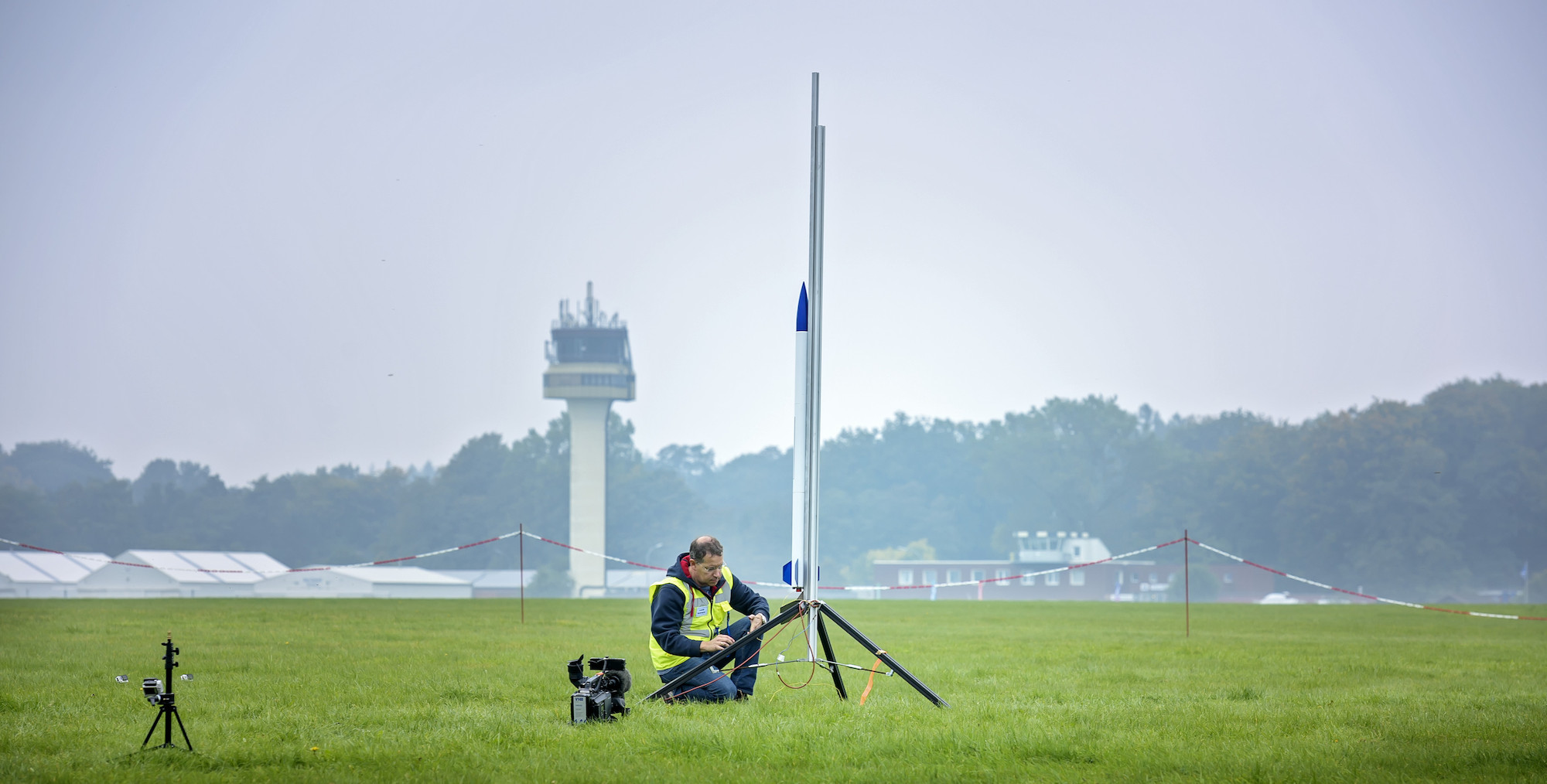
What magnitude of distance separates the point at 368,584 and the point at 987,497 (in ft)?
194

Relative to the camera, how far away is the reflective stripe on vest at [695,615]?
11.0 meters

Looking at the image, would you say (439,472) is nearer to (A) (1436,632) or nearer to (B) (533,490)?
(B) (533,490)

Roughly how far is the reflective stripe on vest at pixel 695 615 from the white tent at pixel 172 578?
85.9 m

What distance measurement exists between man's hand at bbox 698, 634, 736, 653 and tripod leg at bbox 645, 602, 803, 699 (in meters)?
0.03

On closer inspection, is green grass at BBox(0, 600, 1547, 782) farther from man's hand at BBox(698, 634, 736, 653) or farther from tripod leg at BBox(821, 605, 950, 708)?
man's hand at BBox(698, 634, 736, 653)

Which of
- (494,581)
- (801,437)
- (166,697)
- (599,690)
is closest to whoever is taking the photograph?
(166,697)

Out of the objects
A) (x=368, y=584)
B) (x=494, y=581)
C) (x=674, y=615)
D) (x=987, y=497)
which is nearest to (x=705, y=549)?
(x=674, y=615)

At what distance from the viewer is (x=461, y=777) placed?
7945 millimetres

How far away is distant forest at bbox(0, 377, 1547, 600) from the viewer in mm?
110625

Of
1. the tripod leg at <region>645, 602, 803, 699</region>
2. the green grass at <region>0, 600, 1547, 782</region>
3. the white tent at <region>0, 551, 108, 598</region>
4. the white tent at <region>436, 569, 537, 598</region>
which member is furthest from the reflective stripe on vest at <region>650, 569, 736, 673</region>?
the white tent at <region>436, 569, 537, 598</region>

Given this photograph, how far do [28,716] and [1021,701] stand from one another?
25.2 feet

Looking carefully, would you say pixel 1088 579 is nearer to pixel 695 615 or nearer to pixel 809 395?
pixel 809 395

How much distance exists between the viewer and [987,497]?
138 metres

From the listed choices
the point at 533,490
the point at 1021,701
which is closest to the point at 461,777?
the point at 1021,701
